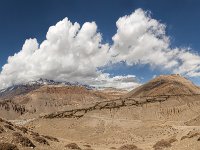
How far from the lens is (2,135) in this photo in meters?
32.2

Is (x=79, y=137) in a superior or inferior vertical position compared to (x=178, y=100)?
inferior

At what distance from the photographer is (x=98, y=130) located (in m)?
97.3

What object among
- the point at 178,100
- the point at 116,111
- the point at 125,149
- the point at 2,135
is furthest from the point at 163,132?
the point at 178,100

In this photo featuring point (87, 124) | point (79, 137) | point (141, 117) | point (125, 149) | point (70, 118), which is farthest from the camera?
point (141, 117)

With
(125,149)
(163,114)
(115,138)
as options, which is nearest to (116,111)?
(163,114)

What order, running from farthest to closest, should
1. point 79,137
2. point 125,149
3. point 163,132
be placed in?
1. point 79,137
2. point 163,132
3. point 125,149

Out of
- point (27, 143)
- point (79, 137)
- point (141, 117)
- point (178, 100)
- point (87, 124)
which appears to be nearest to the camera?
point (27, 143)

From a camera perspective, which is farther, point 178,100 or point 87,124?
point 178,100

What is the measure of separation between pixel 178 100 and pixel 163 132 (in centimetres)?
9084

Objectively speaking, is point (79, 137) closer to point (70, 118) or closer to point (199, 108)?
point (70, 118)

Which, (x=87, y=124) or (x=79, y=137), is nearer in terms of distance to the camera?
(x=79, y=137)

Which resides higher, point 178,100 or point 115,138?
point 178,100

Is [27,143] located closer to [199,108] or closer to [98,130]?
[98,130]

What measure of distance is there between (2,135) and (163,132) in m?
51.2
